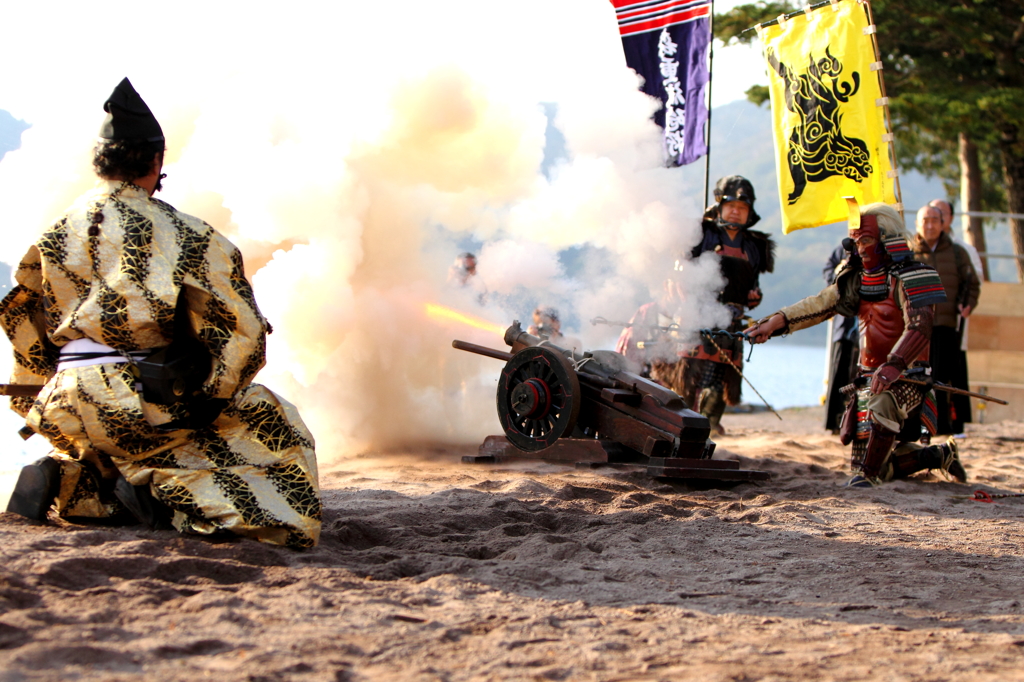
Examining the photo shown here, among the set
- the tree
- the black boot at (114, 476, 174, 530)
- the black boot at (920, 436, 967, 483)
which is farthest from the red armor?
the tree

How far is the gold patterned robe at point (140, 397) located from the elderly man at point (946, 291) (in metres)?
6.30

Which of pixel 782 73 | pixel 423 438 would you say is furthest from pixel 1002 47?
pixel 423 438

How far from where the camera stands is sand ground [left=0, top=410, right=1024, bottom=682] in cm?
236

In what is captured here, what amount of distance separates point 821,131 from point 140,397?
6.05 m

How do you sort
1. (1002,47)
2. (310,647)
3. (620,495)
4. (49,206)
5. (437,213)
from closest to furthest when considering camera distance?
(310,647)
(620,495)
(49,206)
(437,213)
(1002,47)

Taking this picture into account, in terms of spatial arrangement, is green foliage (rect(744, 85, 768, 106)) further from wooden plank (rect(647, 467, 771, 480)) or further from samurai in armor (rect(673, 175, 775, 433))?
wooden plank (rect(647, 467, 771, 480))

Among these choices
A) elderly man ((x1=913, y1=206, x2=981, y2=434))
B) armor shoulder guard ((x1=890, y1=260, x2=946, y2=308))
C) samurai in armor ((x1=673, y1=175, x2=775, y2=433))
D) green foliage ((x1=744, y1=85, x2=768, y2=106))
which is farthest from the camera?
green foliage ((x1=744, y1=85, x2=768, y2=106))

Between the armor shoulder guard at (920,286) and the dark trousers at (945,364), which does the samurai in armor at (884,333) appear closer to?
the armor shoulder guard at (920,286)

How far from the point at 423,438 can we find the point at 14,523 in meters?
4.03

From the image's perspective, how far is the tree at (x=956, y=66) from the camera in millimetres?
12812

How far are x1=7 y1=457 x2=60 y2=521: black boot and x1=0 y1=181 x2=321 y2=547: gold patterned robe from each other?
0.04 m

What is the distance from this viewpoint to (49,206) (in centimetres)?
637

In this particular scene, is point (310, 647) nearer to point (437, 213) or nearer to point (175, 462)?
point (175, 462)

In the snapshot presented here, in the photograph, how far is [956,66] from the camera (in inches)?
556
